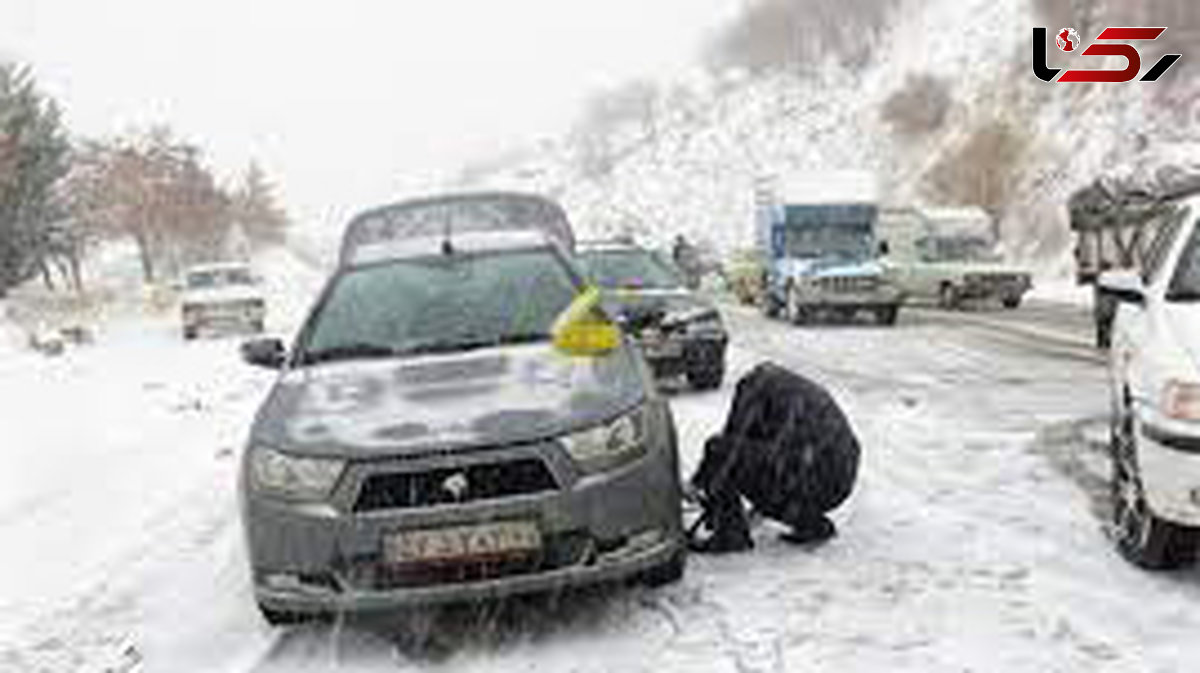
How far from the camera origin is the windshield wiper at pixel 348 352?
6492 millimetres

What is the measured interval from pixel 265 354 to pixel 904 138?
6281 centimetres

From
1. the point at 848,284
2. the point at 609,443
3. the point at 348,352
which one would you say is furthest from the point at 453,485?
the point at 848,284

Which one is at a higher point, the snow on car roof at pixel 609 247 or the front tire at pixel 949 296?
the snow on car roof at pixel 609 247

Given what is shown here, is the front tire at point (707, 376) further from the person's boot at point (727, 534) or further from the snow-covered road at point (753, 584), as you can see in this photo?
the person's boot at point (727, 534)

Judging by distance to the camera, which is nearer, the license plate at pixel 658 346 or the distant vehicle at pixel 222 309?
the license plate at pixel 658 346

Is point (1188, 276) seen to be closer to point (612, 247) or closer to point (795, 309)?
point (612, 247)

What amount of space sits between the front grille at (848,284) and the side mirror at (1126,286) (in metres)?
15.2

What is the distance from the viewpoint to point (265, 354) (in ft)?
24.4

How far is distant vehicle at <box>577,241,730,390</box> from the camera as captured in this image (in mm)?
13320

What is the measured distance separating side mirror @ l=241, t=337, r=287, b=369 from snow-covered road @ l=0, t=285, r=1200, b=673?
109 cm

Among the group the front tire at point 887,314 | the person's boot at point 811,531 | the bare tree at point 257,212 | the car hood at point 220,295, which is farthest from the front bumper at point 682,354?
the bare tree at point 257,212

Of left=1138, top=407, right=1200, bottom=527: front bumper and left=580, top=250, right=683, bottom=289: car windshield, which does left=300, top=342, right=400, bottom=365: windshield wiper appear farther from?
left=580, top=250, right=683, bottom=289: car windshield

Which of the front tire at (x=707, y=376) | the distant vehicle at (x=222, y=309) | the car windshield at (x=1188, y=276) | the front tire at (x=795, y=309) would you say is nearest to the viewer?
the car windshield at (x=1188, y=276)

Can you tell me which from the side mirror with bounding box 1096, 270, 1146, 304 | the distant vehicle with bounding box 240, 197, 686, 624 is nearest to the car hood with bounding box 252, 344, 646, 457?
the distant vehicle with bounding box 240, 197, 686, 624
